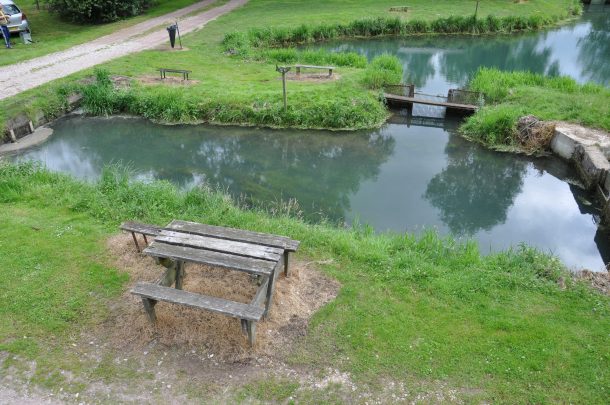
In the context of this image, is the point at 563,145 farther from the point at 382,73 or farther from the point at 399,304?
the point at 399,304

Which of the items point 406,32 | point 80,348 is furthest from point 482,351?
point 406,32

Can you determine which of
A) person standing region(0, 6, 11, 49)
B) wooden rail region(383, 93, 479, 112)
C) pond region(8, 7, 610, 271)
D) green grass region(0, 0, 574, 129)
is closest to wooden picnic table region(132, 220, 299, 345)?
pond region(8, 7, 610, 271)

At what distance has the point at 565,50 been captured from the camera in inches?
1097

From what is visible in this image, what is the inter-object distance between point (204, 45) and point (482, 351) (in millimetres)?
22456

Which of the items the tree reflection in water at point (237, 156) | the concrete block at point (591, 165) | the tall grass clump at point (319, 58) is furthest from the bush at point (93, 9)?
the concrete block at point (591, 165)

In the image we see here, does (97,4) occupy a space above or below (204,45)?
above

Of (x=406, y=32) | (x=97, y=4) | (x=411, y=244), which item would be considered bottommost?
(x=411, y=244)

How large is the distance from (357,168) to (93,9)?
22.8 metres

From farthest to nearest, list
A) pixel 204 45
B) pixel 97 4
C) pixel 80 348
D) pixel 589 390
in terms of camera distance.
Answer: pixel 97 4 → pixel 204 45 → pixel 80 348 → pixel 589 390

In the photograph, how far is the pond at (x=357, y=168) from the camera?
11336 mm

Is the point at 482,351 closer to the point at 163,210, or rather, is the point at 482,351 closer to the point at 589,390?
the point at 589,390

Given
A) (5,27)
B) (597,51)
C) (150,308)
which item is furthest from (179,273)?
(597,51)

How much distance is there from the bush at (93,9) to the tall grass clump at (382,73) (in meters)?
17.8

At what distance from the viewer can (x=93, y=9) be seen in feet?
91.6
